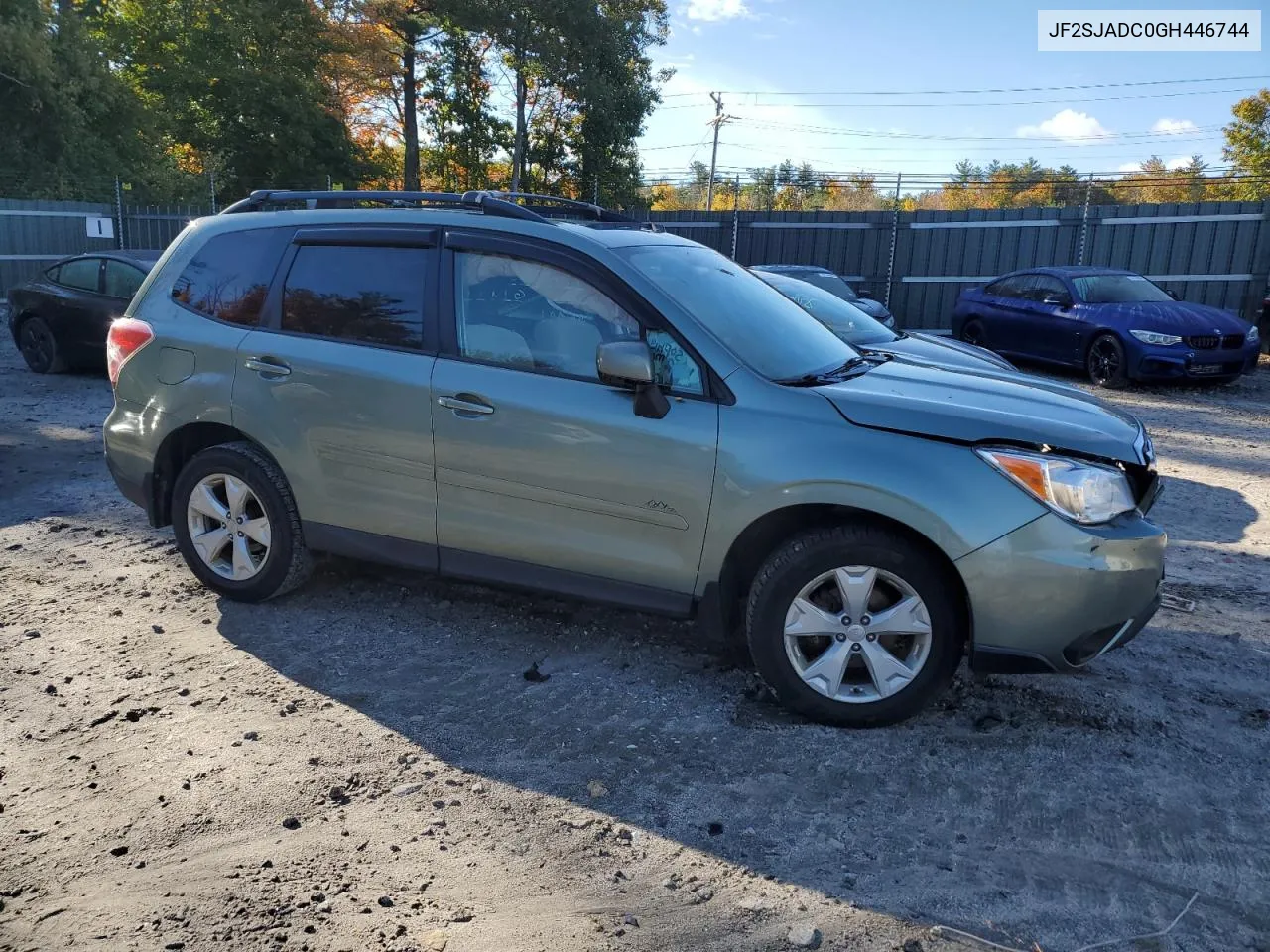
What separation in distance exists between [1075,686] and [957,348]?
4168 millimetres

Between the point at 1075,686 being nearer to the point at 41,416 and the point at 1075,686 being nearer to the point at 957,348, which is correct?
the point at 957,348

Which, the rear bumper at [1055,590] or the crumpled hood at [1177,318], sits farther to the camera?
the crumpled hood at [1177,318]

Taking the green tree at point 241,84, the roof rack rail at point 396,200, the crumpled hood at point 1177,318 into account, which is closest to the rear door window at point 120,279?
the roof rack rail at point 396,200

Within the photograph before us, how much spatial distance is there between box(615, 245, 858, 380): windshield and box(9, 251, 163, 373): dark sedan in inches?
343

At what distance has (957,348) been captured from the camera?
7.71 m

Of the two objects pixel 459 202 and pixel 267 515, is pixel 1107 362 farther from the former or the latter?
pixel 267 515


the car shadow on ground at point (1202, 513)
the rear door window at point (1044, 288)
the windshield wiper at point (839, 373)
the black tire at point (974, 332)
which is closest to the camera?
the windshield wiper at point (839, 373)

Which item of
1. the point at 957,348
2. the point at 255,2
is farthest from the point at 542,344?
the point at 255,2

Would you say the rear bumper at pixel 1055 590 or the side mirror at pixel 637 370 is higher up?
the side mirror at pixel 637 370

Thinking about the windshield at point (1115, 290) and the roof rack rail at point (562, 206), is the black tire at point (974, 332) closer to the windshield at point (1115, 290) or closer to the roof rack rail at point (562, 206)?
the windshield at point (1115, 290)

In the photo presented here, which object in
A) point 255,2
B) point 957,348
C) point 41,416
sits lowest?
point 41,416

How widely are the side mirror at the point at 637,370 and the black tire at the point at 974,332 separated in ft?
39.4

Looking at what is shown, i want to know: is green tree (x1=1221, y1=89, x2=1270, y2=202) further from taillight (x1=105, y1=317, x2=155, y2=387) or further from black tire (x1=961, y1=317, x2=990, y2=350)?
taillight (x1=105, y1=317, x2=155, y2=387)

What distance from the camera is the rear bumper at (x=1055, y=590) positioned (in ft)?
10.8
